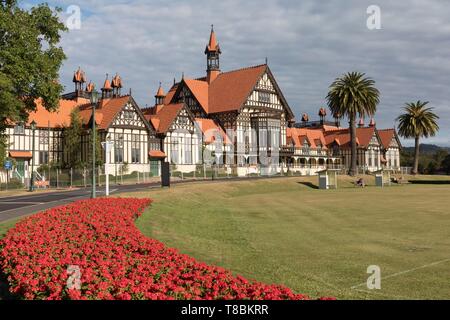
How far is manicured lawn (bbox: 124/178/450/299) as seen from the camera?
10.7m

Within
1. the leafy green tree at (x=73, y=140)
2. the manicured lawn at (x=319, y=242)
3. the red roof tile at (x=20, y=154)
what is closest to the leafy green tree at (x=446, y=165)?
the leafy green tree at (x=73, y=140)

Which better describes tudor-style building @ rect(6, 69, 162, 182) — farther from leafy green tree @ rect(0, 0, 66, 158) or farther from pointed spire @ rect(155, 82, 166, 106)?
leafy green tree @ rect(0, 0, 66, 158)

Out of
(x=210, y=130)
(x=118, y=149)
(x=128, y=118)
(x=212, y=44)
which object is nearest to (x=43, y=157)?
(x=118, y=149)

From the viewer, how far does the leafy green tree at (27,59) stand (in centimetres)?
2927

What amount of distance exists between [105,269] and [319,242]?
9200 millimetres

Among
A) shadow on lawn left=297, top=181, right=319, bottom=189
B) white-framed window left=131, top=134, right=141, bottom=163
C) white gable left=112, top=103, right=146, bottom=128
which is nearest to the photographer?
shadow on lawn left=297, top=181, right=319, bottom=189

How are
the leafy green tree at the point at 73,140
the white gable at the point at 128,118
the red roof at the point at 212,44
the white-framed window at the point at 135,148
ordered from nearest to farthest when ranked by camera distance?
the leafy green tree at the point at 73,140
the white gable at the point at 128,118
the white-framed window at the point at 135,148
the red roof at the point at 212,44

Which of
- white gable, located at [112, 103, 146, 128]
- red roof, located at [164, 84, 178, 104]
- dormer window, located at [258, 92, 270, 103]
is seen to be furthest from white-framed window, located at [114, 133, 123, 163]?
dormer window, located at [258, 92, 270, 103]

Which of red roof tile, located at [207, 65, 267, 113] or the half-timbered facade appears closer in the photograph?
red roof tile, located at [207, 65, 267, 113]

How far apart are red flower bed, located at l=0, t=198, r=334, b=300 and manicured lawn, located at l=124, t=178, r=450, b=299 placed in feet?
6.65

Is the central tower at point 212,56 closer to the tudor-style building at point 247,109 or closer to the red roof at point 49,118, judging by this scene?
the tudor-style building at point 247,109

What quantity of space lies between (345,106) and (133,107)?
1268 inches

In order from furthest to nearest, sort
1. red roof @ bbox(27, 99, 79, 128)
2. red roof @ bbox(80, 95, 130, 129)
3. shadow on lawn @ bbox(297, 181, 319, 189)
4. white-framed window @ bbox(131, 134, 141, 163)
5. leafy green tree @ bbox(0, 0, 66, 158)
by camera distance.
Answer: white-framed window @ bbox(131, 134, 141, 163) < red roof @ bbox(80, 95, 130, 129) < red roof @ bbox(27, 99, 79, 128) < shadow on lawn @ bbox(297, 181, 319, 189) < leafy green tree @ bbox(0, 0, 66, 158)

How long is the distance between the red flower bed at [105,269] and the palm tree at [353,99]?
60.5 meters
